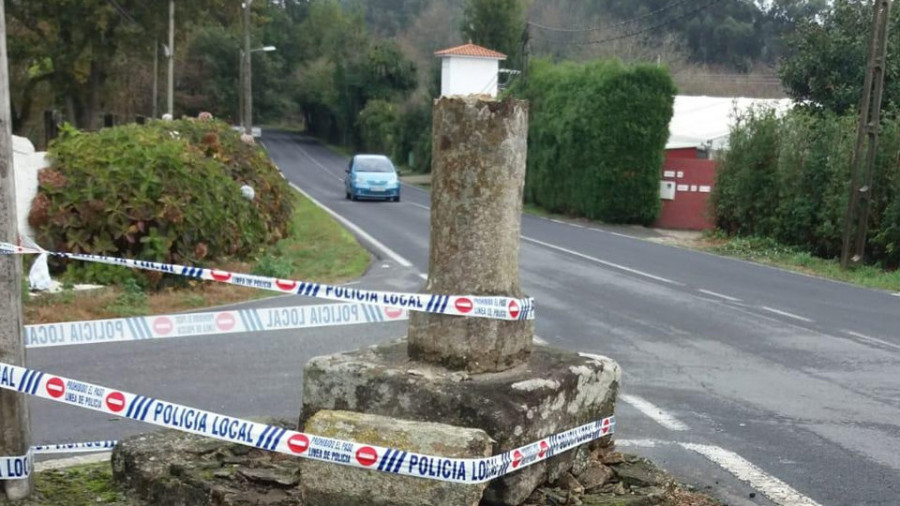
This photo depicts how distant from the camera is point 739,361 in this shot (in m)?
9.12

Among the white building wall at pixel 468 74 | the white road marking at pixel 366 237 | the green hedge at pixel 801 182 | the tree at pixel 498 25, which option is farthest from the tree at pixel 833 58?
the tree at pixel 498 25

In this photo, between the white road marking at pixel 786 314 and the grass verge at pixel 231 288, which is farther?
the white road marking at pixel 786 314

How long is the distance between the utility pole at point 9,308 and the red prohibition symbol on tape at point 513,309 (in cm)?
224

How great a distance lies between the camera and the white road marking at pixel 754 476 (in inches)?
200

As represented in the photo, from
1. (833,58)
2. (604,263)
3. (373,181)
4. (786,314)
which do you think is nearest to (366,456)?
(786,314)

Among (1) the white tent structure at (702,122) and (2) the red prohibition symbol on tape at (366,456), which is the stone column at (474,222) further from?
(1) the white tent structure at (702,122)

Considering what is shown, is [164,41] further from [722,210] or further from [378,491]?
[378,491]

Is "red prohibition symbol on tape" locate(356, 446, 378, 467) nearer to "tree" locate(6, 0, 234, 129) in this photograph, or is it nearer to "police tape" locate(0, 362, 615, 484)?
"police tape" locate(0, 362, 615, 484)

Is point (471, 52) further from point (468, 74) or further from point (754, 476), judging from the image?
point (754, 476)

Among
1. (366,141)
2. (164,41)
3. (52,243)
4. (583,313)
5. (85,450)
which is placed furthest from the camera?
(366,141)

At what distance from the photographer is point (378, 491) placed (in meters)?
3.76

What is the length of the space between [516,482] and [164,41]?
128 ft

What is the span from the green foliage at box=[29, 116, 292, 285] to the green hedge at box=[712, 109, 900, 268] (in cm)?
1347

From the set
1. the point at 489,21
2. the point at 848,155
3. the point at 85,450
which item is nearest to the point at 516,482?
the point at 85,450
